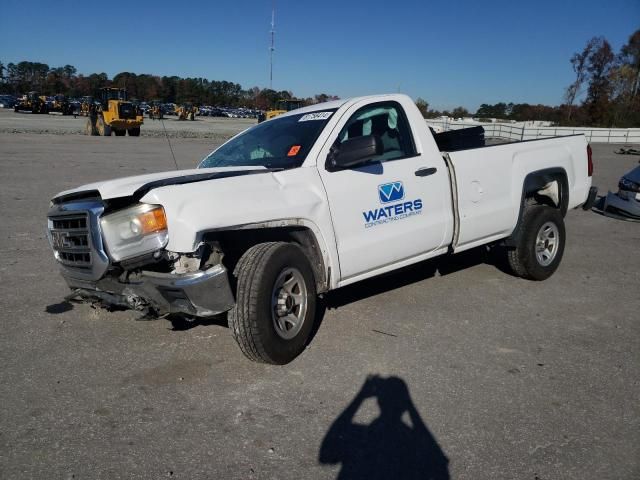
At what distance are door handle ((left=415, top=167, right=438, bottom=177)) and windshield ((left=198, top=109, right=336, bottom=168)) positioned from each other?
88 cm

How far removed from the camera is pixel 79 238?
3631 mm

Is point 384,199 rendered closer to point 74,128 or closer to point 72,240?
point 72,240

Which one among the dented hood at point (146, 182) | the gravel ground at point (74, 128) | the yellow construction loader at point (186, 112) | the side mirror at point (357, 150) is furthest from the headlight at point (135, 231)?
the yellow construction loader at point (186, 112)

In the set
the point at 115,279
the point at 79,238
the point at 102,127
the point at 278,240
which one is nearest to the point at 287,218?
the point at 278,240

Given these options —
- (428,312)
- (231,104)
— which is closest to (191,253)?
(428,312)

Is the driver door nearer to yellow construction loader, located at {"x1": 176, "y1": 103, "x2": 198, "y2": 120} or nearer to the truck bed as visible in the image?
the truck bed

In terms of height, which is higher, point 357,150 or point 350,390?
point 357,150

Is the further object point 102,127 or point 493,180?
point 102,127

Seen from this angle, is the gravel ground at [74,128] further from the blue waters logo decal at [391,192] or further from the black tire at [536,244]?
the blue waters logo decal at [391,192]

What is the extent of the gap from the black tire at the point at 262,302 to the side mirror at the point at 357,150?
0.73 meters

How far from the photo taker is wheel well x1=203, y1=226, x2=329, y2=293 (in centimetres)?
Answer: 376

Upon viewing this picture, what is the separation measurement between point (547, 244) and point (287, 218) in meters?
3.55

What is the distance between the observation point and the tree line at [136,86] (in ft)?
385

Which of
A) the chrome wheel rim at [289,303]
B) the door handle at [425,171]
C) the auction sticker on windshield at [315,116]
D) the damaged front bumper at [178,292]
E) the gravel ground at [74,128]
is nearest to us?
the damaged front bumper at [178,292]
